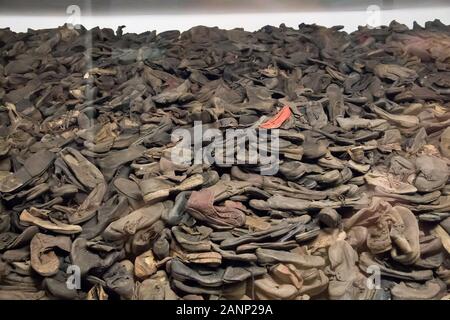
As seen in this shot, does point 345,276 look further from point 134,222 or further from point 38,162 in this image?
point 38,162

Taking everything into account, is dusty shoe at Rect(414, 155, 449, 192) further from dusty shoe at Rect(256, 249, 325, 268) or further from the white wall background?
the white wall background

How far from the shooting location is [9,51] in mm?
1459

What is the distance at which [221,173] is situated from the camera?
1021mm

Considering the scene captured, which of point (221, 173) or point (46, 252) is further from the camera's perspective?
point (221, 173)

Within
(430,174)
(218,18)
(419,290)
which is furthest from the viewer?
(218,18)

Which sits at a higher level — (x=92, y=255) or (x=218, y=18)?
(x=218, y=18)

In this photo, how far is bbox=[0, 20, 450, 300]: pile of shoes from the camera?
2.84 ft

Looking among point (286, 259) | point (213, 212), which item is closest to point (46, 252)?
point (213, 212)

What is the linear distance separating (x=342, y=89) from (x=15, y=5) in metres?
0.89

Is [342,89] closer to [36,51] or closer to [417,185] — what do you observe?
[417,185]

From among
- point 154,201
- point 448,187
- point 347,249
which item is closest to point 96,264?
point 154,201

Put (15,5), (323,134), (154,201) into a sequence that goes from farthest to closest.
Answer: (15,5) < (323,134) < (154,201)
